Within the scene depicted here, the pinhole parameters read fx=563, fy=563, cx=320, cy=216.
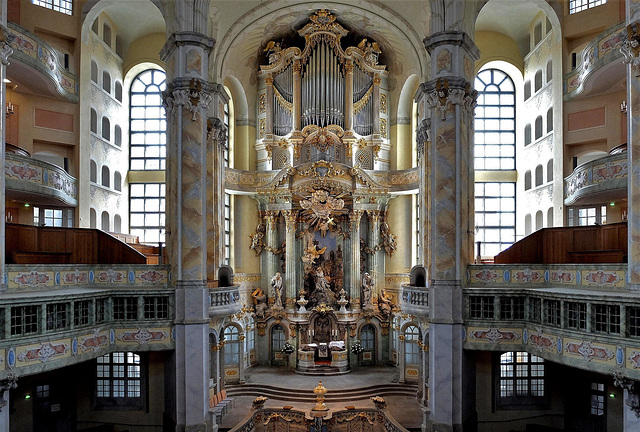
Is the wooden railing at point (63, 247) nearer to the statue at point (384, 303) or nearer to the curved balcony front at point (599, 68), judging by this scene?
the statue at point (384, 303)

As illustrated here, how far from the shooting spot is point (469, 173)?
19078 mm

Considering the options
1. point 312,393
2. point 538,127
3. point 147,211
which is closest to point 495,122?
point 538,127

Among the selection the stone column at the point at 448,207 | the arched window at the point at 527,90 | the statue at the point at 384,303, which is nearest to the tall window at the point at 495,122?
the arched window at the point at 527,90

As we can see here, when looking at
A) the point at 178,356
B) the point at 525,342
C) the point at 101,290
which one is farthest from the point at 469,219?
the point at 101,290

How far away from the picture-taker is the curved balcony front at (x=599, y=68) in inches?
709

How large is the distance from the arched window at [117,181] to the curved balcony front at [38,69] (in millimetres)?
4955

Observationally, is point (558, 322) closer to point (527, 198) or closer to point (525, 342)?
point (525, 342)

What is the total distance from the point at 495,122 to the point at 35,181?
68.3 ft

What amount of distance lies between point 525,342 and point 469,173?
575 cm

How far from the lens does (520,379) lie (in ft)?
63.7

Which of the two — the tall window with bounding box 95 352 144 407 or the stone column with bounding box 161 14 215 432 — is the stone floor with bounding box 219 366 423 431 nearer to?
the stone column with bounding box 161 14 215 432

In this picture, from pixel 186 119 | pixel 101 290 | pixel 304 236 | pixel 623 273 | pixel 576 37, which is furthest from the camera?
pixel 304 236

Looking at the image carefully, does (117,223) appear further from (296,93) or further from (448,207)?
(448,207)

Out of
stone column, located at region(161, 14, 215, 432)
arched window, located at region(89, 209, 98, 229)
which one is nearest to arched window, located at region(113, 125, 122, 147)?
arched window, located at region(89, 209, 98, 229)
